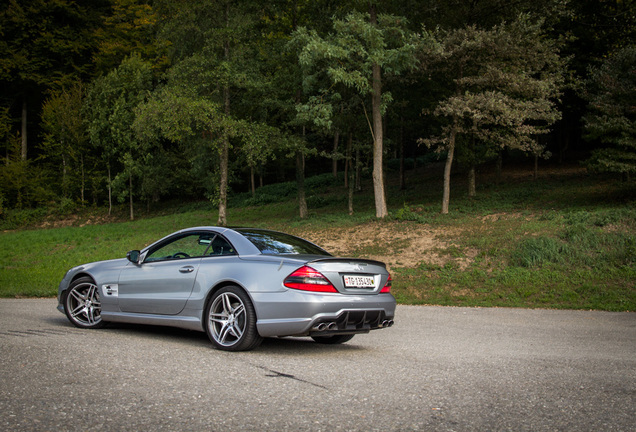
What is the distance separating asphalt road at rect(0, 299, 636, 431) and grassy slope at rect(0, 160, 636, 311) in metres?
5.59

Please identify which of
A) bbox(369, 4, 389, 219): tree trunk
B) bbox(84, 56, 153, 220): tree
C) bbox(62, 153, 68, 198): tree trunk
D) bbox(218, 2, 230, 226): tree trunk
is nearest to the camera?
bbox(369, 4, 389, 219): tree trunk

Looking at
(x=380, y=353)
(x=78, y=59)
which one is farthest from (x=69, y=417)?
(x=78, y=59)

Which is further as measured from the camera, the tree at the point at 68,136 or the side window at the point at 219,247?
the tree at the point at 68,136

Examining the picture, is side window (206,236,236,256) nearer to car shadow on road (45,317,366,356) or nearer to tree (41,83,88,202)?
car shadow on road (45,317,366,356)

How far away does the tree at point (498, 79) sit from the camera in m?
20.2

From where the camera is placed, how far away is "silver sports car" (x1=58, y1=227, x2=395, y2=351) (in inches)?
223

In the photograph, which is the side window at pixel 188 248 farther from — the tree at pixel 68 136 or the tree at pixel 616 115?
the tree at pixel 68 136

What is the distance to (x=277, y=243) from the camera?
21.6 feet

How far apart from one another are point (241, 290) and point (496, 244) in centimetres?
1250

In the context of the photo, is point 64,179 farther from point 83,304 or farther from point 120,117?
point 83,304

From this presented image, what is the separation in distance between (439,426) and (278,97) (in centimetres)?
2418

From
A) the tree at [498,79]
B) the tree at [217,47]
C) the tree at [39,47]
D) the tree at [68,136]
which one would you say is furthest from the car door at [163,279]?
the tree at [39,47]

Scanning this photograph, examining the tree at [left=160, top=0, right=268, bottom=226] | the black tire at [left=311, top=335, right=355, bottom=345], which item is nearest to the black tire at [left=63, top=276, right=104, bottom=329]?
the black tire at [left=311, top=335, right=355, bottom=345]

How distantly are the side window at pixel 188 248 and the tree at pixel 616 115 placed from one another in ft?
54.6
